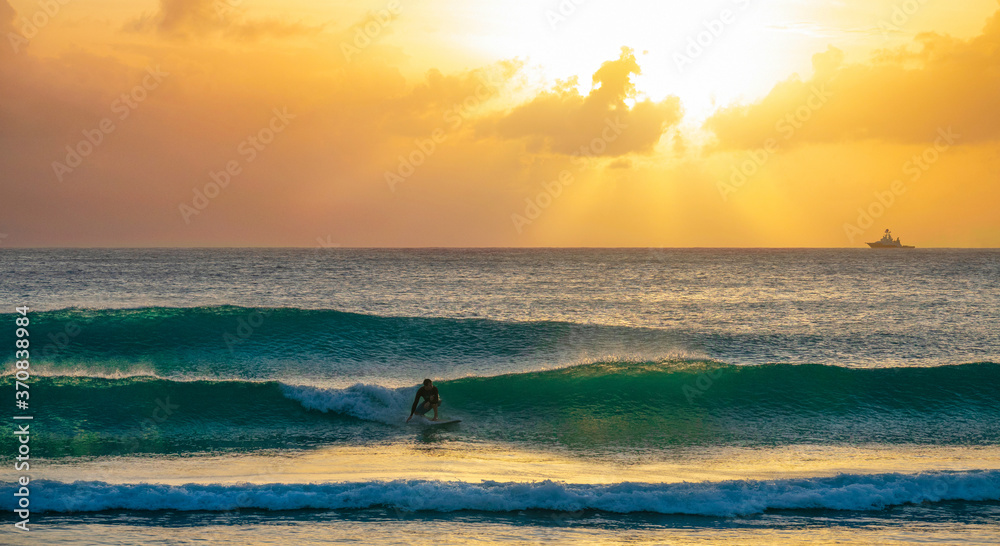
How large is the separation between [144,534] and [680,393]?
520 inches

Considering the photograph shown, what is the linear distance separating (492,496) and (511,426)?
228 inches

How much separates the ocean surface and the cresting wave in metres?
0.03

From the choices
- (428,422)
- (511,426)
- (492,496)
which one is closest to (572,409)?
(511,426)

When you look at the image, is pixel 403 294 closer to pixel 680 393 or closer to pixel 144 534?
pixel 680 393

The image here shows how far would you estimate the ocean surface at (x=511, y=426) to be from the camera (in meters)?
9.02

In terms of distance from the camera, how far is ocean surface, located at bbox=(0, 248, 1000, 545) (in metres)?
9.02

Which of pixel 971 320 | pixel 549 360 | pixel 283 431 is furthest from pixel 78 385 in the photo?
pixel 971 320

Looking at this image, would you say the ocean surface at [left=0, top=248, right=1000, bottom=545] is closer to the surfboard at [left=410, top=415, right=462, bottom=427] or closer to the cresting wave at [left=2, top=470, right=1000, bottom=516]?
the cresting wave at [left=2, top=470, right=1000, bottom=516]

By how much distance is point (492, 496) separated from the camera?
31.2 ft
